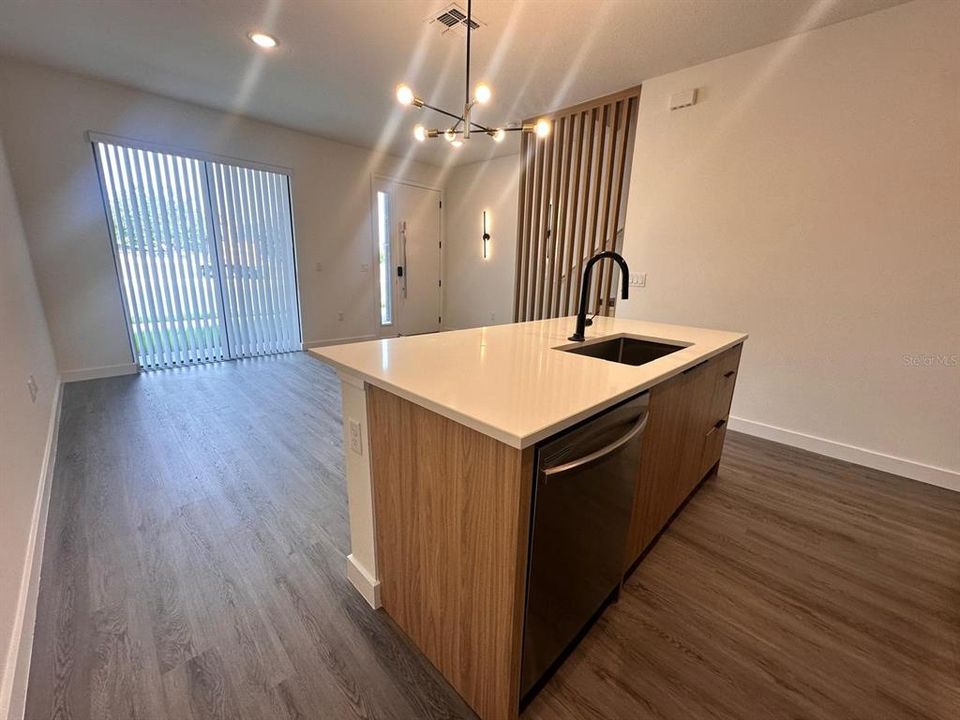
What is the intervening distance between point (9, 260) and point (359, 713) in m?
3.30

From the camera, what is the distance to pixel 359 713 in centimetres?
105

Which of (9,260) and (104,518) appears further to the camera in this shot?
(9,260)

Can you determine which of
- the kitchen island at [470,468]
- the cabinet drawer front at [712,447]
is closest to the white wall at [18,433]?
the kitchen island at [470,468]

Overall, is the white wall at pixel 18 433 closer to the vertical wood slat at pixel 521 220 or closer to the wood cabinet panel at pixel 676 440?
the wood cabinet panel at pixel 676 440

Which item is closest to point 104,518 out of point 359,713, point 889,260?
point 359,713

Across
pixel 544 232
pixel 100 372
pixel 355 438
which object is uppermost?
pixel 544 232

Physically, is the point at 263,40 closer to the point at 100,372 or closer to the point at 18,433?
the point at 18,433

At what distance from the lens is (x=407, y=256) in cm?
609

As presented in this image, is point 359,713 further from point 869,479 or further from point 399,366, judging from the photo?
point 869,479

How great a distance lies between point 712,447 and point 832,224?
1708mm

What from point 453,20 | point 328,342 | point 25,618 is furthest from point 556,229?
point 25,618

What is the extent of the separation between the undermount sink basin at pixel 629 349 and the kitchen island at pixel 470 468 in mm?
228

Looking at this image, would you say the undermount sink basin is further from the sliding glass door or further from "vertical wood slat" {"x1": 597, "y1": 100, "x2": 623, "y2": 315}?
the sliding glass door

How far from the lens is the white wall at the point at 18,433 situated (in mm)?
1086
